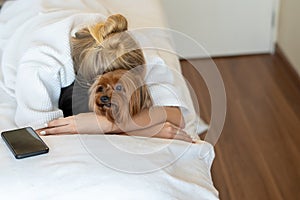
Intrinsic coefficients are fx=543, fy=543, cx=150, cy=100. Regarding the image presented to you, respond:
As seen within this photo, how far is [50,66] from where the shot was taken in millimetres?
1447

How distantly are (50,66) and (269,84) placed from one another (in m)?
1.55

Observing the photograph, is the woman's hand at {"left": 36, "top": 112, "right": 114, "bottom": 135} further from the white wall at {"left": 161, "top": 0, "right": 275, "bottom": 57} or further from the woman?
the white wall at {"left": 161, "top": 0, "right": 275, "bottom": 57}

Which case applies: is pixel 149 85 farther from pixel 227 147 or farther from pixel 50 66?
pixel 227 147

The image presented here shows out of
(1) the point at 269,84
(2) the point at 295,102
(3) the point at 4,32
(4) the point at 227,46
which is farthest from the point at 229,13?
(3) the point at 4,32

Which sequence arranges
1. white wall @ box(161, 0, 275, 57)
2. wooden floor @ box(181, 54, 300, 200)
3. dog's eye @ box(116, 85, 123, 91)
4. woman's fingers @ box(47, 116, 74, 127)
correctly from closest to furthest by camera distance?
dog's eye @ box(116, 85, 123, 91) < woman's fingers @ box(47, 116, 74, 127) < wooden floor @ box(181, 54, 300, 200) < white wall @ box(161, 0, 275, 57)

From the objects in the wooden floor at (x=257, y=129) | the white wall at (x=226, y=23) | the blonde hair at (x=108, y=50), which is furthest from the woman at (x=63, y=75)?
the white wall at (x=226, y=23)

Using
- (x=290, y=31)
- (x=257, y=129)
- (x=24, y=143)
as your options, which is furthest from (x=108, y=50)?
(x=290, y=31)

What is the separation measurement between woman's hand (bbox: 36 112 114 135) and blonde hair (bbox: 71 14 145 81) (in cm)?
10

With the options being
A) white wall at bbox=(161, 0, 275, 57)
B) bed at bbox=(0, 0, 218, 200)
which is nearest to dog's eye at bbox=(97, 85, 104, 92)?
bed at bbox=(0, 0, 218, 200)

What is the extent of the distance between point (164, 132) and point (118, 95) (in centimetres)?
18

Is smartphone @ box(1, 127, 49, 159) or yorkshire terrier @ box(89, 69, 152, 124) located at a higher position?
yorkshire terrier @ box(89, 69, 152, 124)

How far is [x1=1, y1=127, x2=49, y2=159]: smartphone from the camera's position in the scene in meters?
1.19

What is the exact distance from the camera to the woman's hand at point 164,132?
4.43 ft

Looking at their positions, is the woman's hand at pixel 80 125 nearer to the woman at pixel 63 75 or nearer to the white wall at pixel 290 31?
the woman at pixel 63 75
